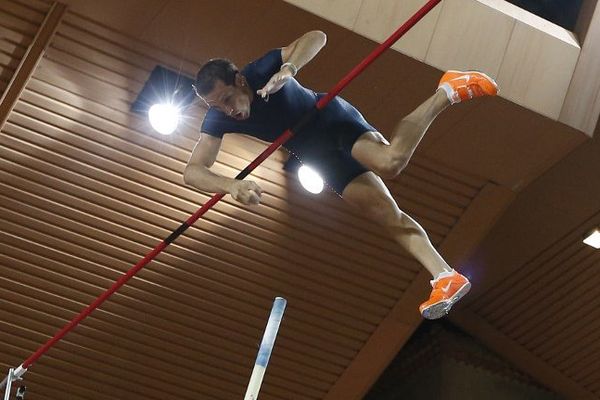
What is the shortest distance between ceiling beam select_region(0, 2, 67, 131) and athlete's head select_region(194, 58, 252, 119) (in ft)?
7.19

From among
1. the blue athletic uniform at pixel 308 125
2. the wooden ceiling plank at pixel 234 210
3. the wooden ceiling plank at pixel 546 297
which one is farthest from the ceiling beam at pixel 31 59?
the wooden ceiling plank at pixel 546 297

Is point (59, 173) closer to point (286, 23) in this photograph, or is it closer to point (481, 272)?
point (286, 23)

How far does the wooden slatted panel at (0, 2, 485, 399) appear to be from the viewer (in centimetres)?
620

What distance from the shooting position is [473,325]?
8.45m

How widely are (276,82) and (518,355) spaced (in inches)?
212

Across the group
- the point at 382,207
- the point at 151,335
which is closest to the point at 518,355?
the point at 151,335

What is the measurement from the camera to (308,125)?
155 inches

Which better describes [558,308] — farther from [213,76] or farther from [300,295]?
[213,76]

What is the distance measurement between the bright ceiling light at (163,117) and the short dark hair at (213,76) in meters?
2.04

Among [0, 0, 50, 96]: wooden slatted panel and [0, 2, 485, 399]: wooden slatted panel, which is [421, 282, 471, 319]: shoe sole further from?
[0, 0, 50, 96]: wooden slatted panel

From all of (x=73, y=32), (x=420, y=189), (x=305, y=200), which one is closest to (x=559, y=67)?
(x=420, y=189)

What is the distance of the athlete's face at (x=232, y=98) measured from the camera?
379cm

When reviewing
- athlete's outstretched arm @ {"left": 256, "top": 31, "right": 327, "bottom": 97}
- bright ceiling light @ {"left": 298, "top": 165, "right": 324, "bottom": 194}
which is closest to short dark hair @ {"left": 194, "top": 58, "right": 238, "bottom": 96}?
athlete's outstretched arm @ {"left": 256, "top": 31, "right": 327, "bottom": 97}

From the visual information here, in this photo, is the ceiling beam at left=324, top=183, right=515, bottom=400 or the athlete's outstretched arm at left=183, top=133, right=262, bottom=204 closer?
the athlete's outstretched arm at left=183, top=133, right=262, bottom=204
